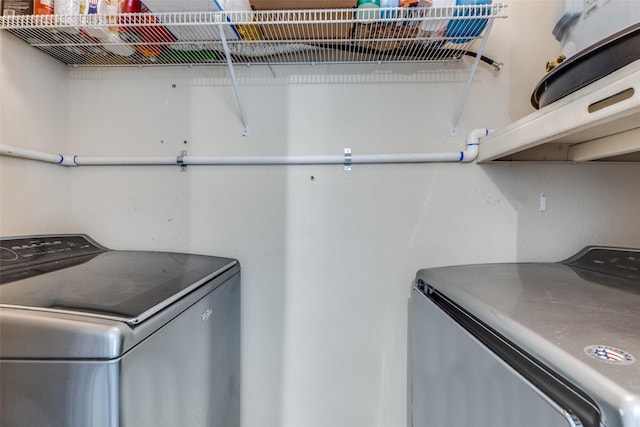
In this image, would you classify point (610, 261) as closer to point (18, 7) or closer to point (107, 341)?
point (107, 341)

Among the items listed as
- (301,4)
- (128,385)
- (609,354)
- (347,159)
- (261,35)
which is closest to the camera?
(609,354)

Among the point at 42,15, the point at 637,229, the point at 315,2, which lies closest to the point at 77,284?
the point at 42,15

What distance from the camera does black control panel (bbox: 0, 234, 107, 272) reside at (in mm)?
901

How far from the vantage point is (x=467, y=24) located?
1012 millimetres

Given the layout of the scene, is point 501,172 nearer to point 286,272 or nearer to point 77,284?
point 286,272

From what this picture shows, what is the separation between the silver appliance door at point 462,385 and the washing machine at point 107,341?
0.64m

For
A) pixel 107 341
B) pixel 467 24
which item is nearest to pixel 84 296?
pixel 107 341

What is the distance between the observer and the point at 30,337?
1.73 feet

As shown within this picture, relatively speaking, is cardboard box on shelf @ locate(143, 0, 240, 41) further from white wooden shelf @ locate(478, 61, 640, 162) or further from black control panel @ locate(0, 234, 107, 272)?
white wooden shelf @ locate(478, 61, 640, 162)

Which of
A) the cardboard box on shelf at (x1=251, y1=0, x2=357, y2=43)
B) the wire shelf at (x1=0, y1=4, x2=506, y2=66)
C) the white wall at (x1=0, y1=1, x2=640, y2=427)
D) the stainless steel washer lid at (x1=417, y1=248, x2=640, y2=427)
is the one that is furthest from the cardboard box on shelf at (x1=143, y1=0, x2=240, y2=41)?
the stainless steel washer lid at (x1=417, y1=248, x2=640, y2=427)

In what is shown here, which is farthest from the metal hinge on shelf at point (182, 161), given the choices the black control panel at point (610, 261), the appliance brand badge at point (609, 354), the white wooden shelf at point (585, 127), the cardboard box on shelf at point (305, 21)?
the black control panel at point (610, 261)

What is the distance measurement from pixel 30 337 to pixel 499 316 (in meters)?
0.83

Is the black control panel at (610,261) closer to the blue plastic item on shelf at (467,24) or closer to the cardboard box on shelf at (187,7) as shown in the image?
the blue plastic item on shelf at (467,24)

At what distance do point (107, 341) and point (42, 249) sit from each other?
764 millimetres
